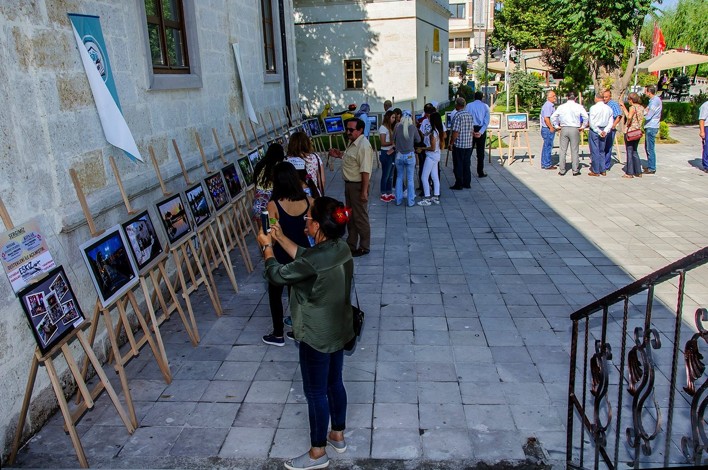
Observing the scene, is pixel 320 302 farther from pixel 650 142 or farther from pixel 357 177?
pixel 650 142

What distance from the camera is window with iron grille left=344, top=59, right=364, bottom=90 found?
85.6 feet

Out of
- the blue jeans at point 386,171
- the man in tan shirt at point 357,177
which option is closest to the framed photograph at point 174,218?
the man in tan shirt at point 357,177

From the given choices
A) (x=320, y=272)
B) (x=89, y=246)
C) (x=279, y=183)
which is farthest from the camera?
(x=279, y=183)

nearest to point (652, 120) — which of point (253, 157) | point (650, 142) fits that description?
point (650, 142)

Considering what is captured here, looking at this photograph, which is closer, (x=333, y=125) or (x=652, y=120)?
(x=652, y=120)

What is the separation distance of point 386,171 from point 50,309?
328 inches

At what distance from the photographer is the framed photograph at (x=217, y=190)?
708 centimetres

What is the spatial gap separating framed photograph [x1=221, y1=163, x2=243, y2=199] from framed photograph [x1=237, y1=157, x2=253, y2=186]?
0.75 ft

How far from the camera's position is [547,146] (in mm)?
14328

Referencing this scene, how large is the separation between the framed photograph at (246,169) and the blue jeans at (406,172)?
3014mm

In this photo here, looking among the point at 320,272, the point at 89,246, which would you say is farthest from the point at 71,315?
the point at 320,272

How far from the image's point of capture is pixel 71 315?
416 centimetres

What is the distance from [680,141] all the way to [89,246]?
1855 centimetres

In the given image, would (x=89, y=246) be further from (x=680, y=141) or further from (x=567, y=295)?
(x=680, y=141)
